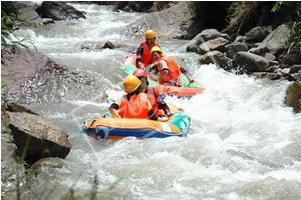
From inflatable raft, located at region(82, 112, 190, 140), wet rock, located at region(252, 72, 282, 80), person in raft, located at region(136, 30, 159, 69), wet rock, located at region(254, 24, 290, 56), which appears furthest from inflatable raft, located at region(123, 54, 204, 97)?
wet rock, located at region(254, 24, 290, 56)

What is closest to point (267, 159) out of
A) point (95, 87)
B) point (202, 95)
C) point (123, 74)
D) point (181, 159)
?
point (181, 159)

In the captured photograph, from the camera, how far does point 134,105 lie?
23.4ft

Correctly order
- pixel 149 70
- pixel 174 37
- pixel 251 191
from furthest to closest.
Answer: pixel 174 37, pixel 149 70, pixel 251 191

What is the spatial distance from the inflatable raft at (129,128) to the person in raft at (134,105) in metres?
0.22

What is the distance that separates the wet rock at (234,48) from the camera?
11.7 m

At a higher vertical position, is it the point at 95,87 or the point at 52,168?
the point at 52,168

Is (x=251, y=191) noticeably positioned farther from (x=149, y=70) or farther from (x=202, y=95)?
(x=149, y=70)

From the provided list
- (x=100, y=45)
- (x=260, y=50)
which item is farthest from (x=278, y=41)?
(x=100, y=45)

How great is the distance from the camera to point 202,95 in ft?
30.8

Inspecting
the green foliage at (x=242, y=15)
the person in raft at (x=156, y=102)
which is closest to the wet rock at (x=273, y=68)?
the green foliage at (x=242, y=15)

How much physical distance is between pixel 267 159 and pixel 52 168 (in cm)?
262

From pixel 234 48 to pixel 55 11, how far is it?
8208 millimetres

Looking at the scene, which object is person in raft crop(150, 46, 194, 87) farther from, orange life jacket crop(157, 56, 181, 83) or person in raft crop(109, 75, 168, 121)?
person in raft crop(109, 75, 168, 121)

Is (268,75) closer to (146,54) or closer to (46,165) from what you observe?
(146,54)
